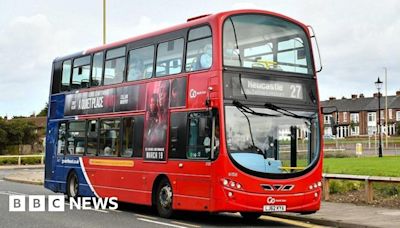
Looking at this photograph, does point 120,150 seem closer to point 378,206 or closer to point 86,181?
point 86,181

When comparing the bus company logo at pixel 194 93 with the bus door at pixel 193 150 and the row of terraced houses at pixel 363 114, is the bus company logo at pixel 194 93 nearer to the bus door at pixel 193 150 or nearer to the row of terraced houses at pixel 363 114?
the bus door at pixel 193 150

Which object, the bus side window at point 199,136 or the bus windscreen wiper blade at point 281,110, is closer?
the bus side window at point 199,136

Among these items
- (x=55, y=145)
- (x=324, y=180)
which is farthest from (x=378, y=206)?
(x=55, y=145)

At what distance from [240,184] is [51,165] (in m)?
9.78

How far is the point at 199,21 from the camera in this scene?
1429cm

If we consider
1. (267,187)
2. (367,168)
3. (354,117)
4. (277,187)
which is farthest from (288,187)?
(354,117)

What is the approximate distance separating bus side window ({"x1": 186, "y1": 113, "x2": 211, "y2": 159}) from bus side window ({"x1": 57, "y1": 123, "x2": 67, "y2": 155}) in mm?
7216

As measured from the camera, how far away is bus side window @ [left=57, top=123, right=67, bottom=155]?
20159 millimetres

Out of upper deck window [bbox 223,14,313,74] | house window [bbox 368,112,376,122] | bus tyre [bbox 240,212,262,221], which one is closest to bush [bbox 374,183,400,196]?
bus tyre [bbox 240,212,262,221]

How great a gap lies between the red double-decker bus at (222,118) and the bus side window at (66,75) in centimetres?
364

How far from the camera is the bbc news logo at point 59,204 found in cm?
1752

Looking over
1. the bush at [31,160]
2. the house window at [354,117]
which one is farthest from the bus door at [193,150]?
the house window at [354,117]

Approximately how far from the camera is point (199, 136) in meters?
13.8

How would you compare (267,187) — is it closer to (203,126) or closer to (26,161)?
(203,126)
